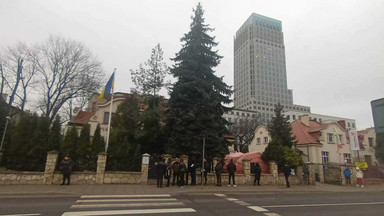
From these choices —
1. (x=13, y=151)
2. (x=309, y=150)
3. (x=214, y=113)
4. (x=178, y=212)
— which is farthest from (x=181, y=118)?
(x=309, y=150)

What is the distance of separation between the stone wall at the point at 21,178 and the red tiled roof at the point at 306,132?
2970 centimetres

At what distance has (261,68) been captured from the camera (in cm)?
14100

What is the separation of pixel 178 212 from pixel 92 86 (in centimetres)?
2492

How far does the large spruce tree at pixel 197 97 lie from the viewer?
16297 mm

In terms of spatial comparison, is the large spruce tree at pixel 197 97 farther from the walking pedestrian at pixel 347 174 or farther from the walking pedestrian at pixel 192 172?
the walking pedestrian at pixel 347 174

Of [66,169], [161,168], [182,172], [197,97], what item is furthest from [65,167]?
[197,97]

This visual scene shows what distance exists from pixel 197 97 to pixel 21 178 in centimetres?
1247

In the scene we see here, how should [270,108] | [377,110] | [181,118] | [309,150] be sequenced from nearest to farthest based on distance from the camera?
[377,110]
[181,118]
[309,150]
[270,108]

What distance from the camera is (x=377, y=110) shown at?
13.3 feet

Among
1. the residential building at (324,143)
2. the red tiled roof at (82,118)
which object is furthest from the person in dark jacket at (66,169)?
the residential building at (324,143)

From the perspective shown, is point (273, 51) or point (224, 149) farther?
point (273, 51)

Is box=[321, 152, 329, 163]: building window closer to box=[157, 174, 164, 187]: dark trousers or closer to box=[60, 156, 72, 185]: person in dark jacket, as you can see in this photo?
box=[157, 174, 164, 187]: dark trousers

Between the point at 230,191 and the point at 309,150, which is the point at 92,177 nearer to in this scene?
the point at 230,191

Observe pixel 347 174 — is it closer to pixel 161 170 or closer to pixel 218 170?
pixel 218 170
